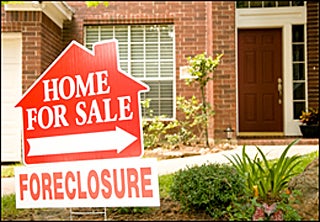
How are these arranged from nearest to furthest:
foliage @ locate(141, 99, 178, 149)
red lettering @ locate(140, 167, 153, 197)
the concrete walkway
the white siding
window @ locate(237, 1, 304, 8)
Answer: red lettering @ locate(140, 167, 153, 197) → the concrete walkway → the white siding → foliage @ locate(141, 99, 178, 149) → window @ locate(237, 1, 304, 8)

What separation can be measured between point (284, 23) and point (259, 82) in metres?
1.04

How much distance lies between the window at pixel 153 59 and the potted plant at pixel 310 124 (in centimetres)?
209

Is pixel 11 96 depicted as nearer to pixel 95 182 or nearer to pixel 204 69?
pixel 204 69

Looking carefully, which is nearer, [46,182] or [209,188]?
[46,182]

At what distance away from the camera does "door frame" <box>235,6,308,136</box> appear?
870 centimetres

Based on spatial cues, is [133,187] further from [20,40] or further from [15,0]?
[20,40]

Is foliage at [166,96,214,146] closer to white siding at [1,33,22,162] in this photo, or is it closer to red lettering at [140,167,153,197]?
white siding at [1,33,22,162]

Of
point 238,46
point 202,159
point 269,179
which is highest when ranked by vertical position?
point 238,46

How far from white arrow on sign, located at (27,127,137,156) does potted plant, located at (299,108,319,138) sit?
5.58 m

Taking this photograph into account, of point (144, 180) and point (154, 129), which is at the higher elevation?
point (154, 129)

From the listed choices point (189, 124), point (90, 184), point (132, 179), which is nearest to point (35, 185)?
point (90, 184)

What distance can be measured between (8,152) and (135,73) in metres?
2.51

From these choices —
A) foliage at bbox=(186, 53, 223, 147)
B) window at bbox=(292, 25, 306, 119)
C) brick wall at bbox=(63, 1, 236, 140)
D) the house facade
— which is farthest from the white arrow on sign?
window at bbox=(292, 25, 306, 119)

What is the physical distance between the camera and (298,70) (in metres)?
8.80
